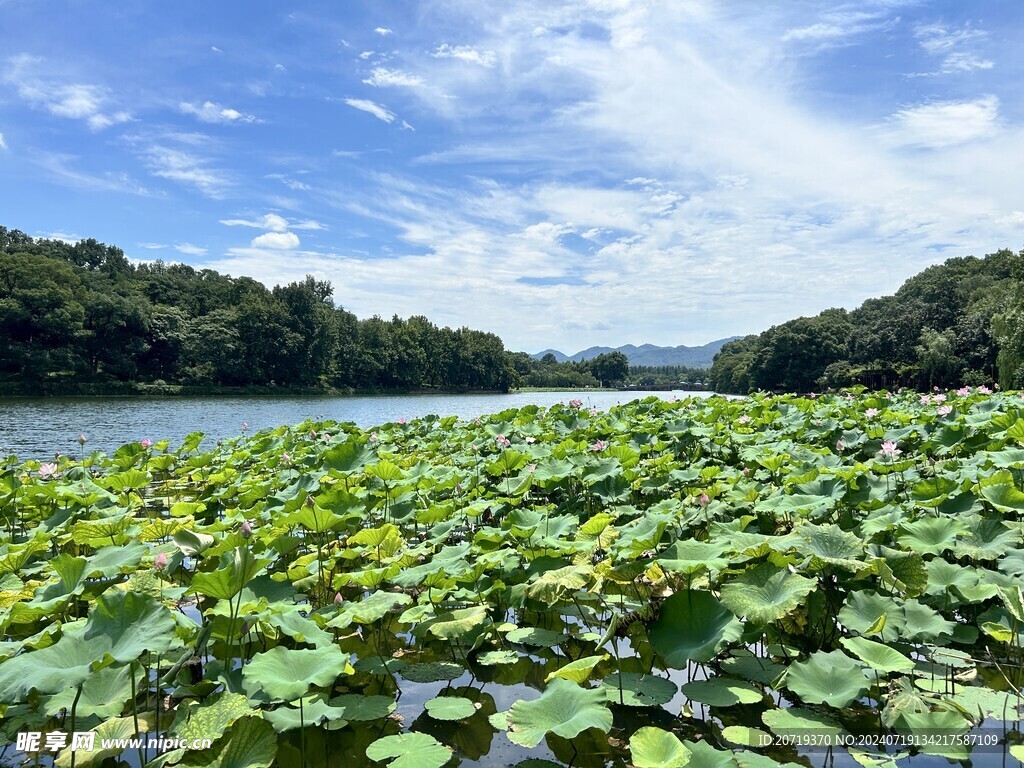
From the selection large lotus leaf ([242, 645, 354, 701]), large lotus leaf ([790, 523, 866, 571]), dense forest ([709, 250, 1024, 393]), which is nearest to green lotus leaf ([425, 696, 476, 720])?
large lotus leaf ([242, 645, 354, 701])

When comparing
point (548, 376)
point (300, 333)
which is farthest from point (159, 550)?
point (548, 376)

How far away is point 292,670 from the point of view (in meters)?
1.88

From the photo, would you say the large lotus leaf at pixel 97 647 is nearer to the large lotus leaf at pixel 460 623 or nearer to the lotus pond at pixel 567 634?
the lotus pond at pixel 567 634

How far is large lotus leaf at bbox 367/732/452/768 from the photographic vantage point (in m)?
1.71

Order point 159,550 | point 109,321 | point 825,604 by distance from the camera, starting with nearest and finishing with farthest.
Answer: point 825,604, point 159,550, point 109,321

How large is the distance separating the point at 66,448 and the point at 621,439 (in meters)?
12.4

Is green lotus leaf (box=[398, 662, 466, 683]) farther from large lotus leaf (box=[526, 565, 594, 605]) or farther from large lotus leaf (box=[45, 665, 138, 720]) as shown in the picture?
large lotus leaf (box=[45, 665, 138, 720])

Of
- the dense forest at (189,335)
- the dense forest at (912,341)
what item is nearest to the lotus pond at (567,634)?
the dense forest at (912,341)

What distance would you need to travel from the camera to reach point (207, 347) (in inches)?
2028

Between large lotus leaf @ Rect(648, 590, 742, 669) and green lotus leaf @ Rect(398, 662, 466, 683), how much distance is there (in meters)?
0.91

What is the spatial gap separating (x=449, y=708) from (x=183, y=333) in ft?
188

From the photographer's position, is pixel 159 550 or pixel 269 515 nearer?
pixel 159 550

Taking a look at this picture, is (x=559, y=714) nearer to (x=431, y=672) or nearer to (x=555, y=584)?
(x=555, y=584)

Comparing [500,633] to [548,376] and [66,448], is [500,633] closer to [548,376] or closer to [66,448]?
[66,448]
